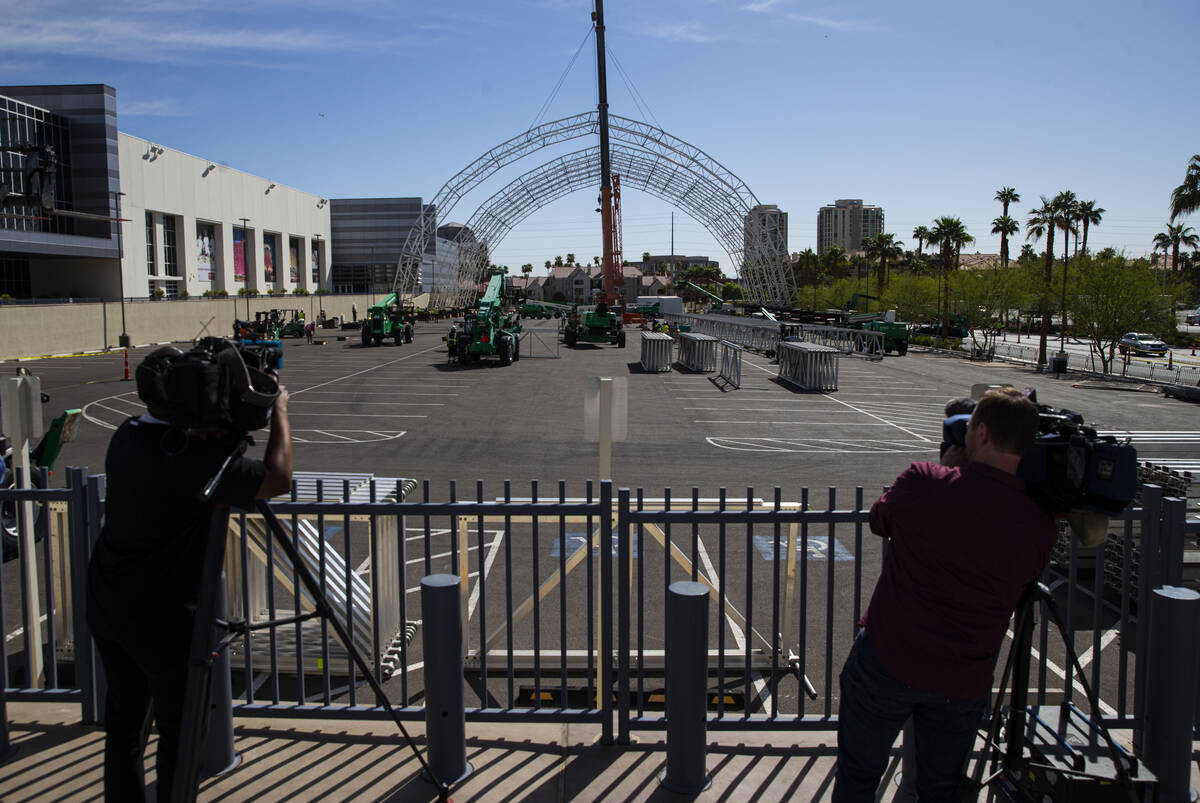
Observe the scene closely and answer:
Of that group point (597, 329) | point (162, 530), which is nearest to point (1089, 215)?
point (597, 329)

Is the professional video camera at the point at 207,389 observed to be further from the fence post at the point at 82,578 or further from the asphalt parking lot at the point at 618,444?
the fence post at the point at 82,578

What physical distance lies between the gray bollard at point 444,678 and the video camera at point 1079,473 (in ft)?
7.79

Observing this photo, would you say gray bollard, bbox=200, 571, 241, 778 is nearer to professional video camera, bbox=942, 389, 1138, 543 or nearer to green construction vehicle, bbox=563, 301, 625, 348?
professional video camera, bbox=942, 389, 1138, 543

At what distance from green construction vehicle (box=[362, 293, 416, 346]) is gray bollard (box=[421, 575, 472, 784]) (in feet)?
144

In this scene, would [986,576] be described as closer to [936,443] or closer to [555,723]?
[555,723]

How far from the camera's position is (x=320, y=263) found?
303 feet

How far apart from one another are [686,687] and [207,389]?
2366mm

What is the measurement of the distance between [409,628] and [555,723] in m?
2.57

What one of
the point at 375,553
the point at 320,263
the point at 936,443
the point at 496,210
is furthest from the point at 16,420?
the point at 320,263

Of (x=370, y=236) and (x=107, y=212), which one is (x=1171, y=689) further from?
(x=370, y=236)

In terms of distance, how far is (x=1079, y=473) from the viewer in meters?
2.53

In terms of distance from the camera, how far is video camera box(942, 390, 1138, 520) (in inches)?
100

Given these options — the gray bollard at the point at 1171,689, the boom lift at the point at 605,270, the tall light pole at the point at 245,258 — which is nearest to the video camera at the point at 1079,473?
the gray bollard at the point at 1171,689

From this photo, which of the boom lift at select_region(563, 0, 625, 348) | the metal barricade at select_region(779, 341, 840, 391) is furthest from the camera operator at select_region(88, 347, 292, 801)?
the boom lift at select_region(563, 0, 625, 348)
